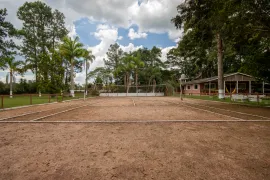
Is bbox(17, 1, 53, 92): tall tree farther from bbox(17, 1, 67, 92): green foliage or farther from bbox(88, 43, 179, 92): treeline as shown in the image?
bbox(88, 43, 179, 92): treeline

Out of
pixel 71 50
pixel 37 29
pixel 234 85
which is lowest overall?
pixel 234 85

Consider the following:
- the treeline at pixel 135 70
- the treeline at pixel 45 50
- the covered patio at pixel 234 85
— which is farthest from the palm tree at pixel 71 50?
the covered patio at pixel 234 85

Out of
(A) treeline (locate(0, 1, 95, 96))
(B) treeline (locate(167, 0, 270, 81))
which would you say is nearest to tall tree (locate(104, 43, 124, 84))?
(A) treeline (locate(0, 1, 95, 96))

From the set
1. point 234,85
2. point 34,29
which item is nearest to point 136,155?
point 234,85

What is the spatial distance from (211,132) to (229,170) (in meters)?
2.06

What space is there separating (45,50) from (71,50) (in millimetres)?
8711

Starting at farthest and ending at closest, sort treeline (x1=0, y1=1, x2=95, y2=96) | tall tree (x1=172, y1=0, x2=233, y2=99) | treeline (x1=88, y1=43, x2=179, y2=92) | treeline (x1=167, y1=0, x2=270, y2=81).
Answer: treeline (x1=88, y1=43, x2=179, y2=92) → treeline (x1=0, y1=1, x2=95, y2=96) → tall tree (x1=172, y1=0, x2=233, y2=99) → treeline (x1=167, y1=0, x2=270, y2=81)

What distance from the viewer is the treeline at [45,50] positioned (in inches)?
822

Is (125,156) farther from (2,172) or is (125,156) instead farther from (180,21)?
(180,21)

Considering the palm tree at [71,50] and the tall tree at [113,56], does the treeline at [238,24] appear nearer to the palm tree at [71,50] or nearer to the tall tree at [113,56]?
the palm tree at [71,50]

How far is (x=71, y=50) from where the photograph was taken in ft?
79.7

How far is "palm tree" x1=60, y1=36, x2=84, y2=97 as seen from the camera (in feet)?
77.8

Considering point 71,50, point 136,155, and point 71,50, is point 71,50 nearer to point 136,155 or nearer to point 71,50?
point 71,50

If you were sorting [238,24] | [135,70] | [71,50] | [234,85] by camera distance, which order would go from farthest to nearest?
1. [135,70]
2. [234,85]
3. [71,50]
4. [238,24]
